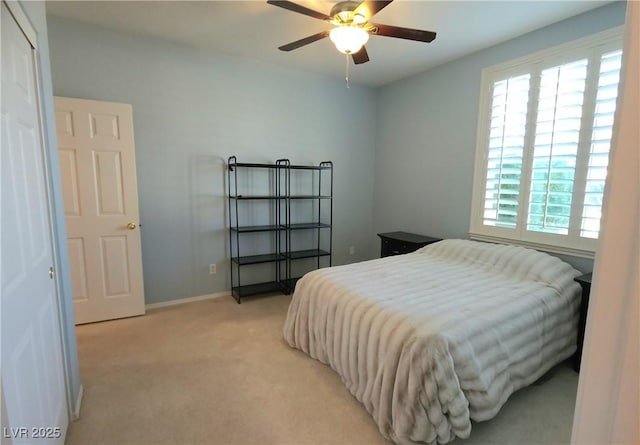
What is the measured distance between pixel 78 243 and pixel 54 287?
1441 millimetres

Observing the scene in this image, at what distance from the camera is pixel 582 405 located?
44cm

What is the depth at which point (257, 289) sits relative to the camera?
3.75 metres

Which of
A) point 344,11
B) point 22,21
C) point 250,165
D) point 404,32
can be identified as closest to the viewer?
point 22,21

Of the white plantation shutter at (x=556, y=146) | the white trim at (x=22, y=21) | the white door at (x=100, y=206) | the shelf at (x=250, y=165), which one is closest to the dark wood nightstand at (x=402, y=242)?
the white plantation shutter at (x=556, y=146)

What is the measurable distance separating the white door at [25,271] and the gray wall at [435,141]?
3.52 m

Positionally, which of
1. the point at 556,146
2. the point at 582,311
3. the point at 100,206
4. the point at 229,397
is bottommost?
the point at 229,397

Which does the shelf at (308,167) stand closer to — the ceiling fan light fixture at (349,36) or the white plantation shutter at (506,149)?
the ceiling fan light fixture at (349,36)

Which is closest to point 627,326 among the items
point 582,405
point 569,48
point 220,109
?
point 582,405

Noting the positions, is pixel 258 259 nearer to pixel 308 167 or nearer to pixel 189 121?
pixel 308 167

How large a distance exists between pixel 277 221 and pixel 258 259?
0.54 meters

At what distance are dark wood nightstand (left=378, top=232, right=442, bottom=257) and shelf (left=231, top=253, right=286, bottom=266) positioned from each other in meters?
1.29

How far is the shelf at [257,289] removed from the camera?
3.62 metres

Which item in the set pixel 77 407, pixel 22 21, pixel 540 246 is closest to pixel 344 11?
pixel 22 21

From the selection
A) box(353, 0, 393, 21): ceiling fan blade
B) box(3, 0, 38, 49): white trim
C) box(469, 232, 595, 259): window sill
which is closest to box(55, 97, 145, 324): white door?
box(3, 0, 38, 49): white trim
